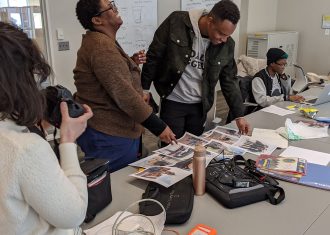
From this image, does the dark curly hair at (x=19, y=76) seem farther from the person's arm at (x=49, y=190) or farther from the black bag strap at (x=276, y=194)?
the black bag strap at (x=276, y=194)

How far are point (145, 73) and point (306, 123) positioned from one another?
1147mm

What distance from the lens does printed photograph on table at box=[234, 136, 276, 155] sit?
179 centimetres

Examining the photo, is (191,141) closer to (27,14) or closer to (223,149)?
(223,149)

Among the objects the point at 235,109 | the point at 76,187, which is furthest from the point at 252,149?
the point at 76,187

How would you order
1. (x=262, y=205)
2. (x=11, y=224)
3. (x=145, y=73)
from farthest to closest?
1. (x=145, y=73)
2. (x=262, y=205)
3. (x=11, y=224)

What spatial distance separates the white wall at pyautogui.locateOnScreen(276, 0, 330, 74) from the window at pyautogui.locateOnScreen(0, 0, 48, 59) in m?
4.53

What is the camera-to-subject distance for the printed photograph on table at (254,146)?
179 centimetres

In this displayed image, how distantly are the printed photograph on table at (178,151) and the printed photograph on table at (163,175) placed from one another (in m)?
0.20

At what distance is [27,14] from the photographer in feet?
10.6

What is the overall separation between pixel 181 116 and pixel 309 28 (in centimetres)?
465

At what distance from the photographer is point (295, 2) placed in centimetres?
594

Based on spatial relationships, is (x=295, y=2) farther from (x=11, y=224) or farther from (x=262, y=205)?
(x=11, y=224)

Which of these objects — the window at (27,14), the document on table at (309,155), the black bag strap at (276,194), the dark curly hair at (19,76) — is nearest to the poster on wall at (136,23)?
the window at (27,14)

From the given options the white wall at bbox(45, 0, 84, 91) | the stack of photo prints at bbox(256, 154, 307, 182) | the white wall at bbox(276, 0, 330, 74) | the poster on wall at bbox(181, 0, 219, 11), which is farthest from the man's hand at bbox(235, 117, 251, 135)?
the white wall at bbox(276, 0, 330, 74)
